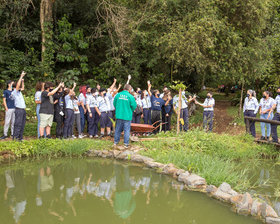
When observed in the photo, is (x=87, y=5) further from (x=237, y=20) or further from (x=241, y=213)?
(x=241, y=213)

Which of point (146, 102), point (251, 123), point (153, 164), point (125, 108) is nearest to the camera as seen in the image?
point (153, 164)

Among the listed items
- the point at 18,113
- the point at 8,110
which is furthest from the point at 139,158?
Answer: the point at 8,110

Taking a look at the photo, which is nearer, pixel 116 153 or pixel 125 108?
pixel 116 153

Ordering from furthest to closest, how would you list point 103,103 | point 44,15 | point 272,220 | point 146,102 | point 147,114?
1. point 44,15
2. point 147,114
3. point 146,102
4. point 103,103
5. point 272,220

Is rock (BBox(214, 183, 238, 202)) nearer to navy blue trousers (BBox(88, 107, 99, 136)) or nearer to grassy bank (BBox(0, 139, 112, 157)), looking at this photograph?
grassy bank (BBox(0, 139, 112, 157))

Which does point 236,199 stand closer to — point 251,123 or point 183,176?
point 183,176

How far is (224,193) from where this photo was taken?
5.30m

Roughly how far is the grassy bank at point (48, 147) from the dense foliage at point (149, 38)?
6.30 meters

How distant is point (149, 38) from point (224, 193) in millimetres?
10088

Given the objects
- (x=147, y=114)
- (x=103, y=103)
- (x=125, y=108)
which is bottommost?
(x=147, y=114)

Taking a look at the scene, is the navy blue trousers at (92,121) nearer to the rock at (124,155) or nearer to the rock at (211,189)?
the rock at (124,155)

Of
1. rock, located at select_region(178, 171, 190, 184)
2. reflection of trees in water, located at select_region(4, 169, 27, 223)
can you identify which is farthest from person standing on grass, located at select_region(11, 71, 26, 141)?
rock, located at select_region(178, 171, 190, 184)

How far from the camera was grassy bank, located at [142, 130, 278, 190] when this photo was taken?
660 centimetres

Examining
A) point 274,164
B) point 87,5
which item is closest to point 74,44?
point 87,5
